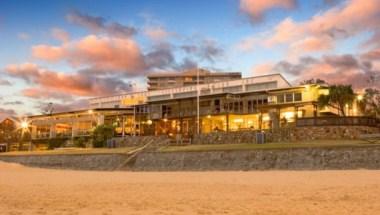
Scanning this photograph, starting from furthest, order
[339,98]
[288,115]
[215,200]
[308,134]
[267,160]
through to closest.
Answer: [288,115] < [339,98] < [308,134] < [267,160] < [215,200]

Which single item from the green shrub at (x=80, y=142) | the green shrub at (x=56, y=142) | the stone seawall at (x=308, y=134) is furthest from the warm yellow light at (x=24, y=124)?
the stone seawall at (x=308, y=134)

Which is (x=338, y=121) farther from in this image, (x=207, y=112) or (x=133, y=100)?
(x=133, y=100)

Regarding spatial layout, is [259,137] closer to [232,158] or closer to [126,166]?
[232,158]

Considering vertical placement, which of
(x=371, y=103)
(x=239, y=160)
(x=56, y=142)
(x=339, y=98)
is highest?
(x=371, y=103)

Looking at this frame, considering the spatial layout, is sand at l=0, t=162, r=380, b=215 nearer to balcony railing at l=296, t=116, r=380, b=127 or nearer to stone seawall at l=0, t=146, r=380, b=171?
stone seawall at l=0, t=146, r=380, b=171

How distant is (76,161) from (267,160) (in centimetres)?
1927

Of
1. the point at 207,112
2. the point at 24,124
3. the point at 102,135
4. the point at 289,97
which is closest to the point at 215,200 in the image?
the point at 289,97

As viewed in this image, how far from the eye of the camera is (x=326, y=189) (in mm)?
15492

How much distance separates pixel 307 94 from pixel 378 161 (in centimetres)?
2446

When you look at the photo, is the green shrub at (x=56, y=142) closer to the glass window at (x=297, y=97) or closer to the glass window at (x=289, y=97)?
the glass window at (x=289, y=97)

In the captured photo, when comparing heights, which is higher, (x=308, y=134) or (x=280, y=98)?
(x=280, y=98)

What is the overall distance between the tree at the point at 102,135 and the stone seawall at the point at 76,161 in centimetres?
949

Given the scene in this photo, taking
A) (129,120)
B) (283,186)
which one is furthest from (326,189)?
(129,120)

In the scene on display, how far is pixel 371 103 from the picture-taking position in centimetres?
5272
